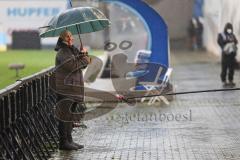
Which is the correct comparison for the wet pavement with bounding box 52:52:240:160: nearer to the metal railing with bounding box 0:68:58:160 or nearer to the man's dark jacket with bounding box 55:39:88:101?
the metal railing with bounding box 0:68:58:160

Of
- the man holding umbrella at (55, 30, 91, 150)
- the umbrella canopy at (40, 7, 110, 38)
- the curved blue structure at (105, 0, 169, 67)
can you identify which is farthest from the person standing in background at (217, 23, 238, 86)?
the man holding umbrella at (55, 30, 91, 150)

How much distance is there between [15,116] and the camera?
373 inches

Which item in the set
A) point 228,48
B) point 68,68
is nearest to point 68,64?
point 68,68

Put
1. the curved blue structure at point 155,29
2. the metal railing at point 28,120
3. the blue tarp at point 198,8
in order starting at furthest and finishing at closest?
the blue tarp at point 198,8
the curved blue structure at point 155,29
the metal railing at point 28,120

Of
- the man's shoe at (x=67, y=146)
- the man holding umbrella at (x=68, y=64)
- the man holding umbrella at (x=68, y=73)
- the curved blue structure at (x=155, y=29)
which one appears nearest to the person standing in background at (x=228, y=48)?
the curved blue structure at (x=155, y=29)

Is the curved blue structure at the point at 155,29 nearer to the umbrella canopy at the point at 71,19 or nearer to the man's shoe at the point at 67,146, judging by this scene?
the umbrella canopy at the point at 71,19

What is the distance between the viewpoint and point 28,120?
10.3 meters

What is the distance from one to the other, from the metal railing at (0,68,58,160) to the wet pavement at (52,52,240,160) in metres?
0.50

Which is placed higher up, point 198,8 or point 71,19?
point 71,19

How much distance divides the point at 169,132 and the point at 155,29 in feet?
20.5

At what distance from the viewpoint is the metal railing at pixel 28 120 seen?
29.3ft

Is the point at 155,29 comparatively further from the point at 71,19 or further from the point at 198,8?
the point at 198,8

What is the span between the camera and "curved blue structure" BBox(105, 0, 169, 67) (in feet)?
60.6

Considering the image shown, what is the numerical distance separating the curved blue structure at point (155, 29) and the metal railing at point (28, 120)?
19.8 ft
